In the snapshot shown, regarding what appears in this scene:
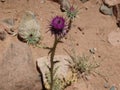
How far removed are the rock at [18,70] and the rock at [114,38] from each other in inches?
43.9

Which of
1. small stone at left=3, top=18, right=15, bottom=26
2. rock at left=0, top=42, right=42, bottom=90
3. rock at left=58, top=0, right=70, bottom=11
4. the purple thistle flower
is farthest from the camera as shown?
rock at left=58, top=0, right=70, bottom=11

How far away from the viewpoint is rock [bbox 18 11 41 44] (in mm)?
3963

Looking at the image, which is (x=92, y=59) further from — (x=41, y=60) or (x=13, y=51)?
(x=13, y=51)

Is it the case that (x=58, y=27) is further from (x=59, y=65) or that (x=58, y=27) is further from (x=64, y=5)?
(x=64, y=5)

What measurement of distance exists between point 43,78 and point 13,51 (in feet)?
1.45

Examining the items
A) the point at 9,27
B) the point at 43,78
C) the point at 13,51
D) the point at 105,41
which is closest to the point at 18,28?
the point at 9,27

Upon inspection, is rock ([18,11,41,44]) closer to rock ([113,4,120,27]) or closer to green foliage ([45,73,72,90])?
green foliage ([45,73,72,90])

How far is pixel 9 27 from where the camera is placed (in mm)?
4125

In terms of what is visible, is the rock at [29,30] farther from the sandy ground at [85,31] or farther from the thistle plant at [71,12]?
the thistle plant at [71,12]

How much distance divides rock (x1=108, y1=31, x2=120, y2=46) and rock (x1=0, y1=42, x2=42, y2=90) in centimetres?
112

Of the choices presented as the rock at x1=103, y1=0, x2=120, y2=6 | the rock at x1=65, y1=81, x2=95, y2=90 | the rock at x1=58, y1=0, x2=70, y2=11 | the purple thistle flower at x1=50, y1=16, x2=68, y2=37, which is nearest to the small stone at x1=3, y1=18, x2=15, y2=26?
the rock at x1=58, y1=0, x2=70, y2=11

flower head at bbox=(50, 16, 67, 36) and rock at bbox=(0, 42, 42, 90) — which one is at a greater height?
flower head at bbox=(50, 16, 67, 36)

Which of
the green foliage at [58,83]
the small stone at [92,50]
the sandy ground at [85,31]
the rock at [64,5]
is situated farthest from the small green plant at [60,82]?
the rock at [64,5]

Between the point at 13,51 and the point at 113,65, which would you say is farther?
the point at 113,65
